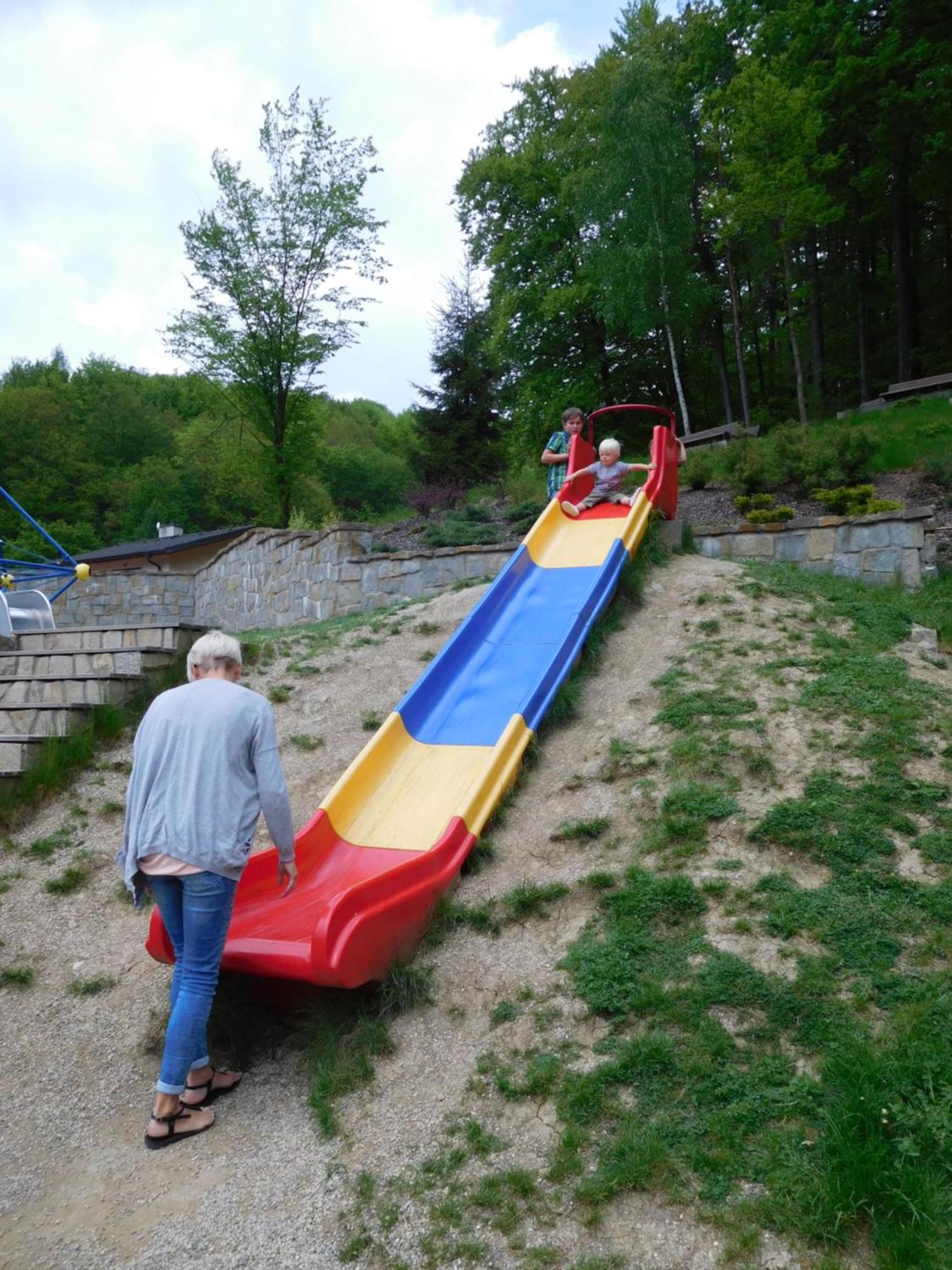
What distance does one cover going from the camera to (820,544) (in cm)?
803

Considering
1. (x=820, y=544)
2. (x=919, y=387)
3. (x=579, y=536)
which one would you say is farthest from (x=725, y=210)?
(x=579, y=536)

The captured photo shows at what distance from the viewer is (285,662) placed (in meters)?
6.98

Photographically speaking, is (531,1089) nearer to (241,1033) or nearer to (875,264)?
(241,1033)

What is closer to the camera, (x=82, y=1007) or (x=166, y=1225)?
(x=166, y=1225)

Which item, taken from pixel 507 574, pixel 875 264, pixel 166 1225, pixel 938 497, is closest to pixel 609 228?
pixel 875 264

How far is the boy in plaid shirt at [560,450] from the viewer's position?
8.34 metres

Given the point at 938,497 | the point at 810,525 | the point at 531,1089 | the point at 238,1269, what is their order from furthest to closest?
the point at 938,497 < the point at 810,525 < the point at 531,1089 < the point at 238,1269

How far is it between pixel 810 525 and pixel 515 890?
5585 millimetres

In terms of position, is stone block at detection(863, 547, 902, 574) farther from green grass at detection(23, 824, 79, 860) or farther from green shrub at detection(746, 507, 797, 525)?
green grass at detection(23, 824, 79, 860)

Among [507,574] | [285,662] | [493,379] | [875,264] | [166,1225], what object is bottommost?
[166,1225]

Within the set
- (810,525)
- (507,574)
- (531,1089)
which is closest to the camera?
(531,1089)

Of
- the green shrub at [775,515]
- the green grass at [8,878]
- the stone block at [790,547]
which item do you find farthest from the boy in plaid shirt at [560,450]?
the green grass at [8,878]

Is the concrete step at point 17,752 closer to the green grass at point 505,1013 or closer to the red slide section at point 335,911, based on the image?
the red slide section at point 335,911

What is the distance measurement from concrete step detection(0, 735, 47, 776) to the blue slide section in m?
2.37
